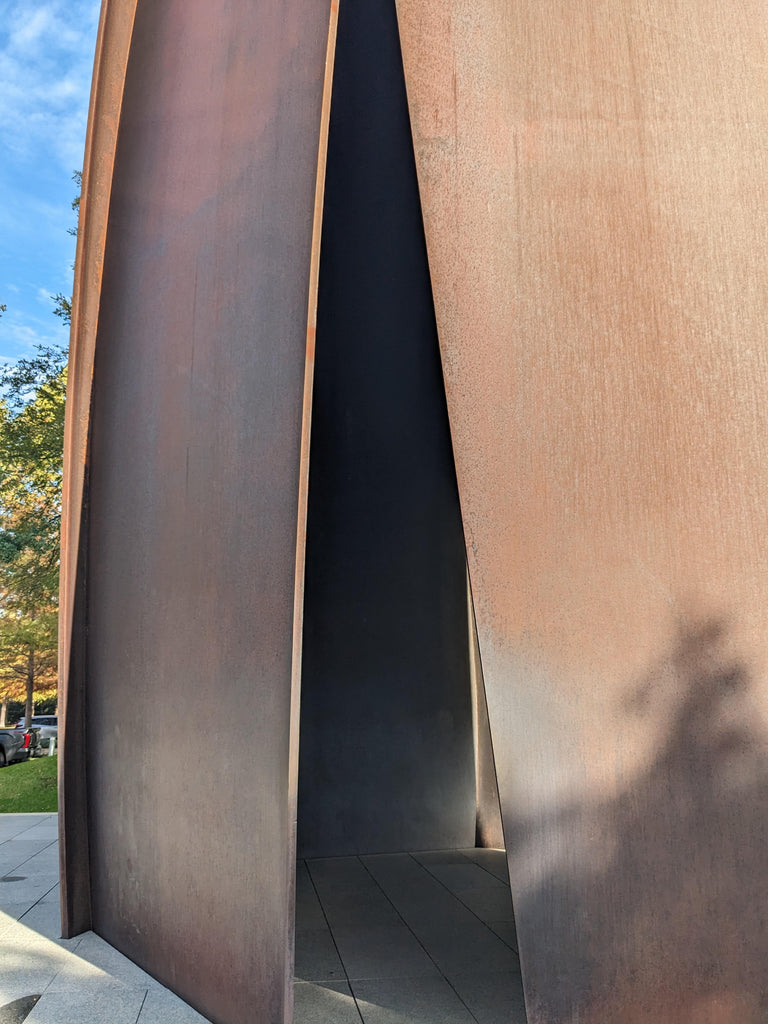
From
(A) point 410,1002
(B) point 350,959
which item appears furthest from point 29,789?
(A) point 410,1002

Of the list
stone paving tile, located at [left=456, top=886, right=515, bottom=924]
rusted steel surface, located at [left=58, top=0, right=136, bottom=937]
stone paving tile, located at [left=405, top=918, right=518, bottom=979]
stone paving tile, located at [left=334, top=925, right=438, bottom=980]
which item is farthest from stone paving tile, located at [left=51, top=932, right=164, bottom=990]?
stone paving tile, located at [left=456, top=886, right=515, bottom=924]

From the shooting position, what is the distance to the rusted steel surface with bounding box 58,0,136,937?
5.64m

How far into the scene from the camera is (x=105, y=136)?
586cm

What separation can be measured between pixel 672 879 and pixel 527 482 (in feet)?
6.61

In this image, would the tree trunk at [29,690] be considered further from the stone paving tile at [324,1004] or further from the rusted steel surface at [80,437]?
the stone paving tile at [324,1004]

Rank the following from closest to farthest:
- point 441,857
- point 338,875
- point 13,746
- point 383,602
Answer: point 338,875 < point 441,857 < point 383,602 < point 13,746

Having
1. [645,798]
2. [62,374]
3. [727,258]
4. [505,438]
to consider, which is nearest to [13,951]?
[645,798]

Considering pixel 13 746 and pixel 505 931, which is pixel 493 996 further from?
pixel 13 746

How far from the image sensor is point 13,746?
20422 mm

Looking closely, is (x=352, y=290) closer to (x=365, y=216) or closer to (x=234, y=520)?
(x=365, y=216)

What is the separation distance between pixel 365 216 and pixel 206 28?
274 centimetres

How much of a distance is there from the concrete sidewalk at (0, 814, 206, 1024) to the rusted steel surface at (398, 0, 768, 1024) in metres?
2.15

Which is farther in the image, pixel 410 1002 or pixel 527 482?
pixel 410 1002

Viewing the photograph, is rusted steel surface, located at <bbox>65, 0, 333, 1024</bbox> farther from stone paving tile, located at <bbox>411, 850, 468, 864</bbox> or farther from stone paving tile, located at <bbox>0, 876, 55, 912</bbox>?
stone paving tile, located at <bbox>411, 850, 468, 864</bbox>
